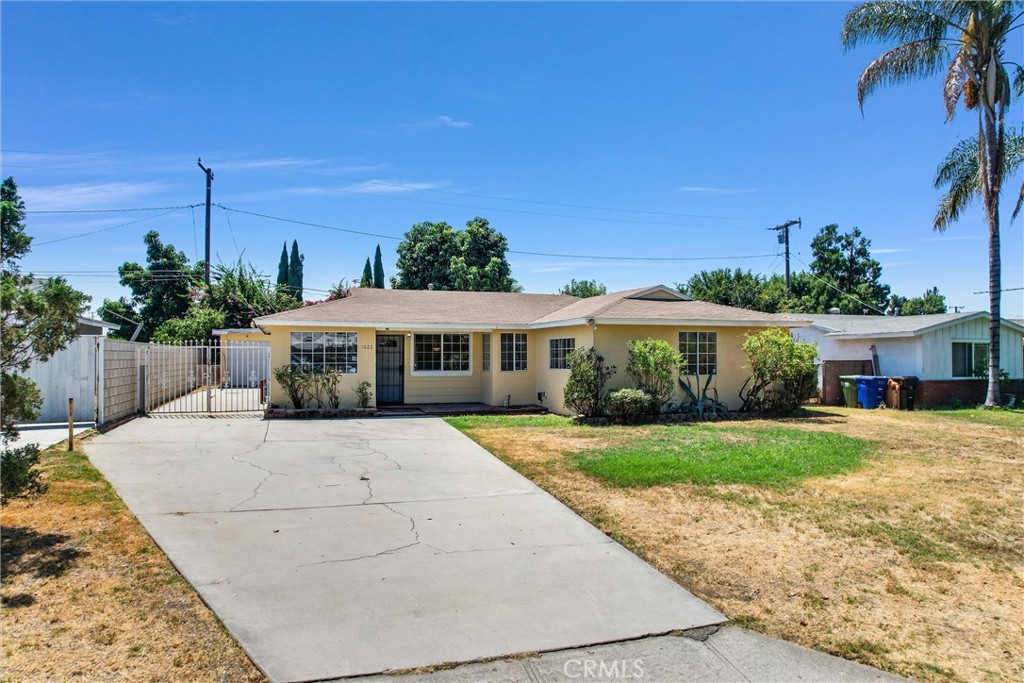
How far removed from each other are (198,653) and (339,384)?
12681 mm

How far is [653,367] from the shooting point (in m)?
14.6

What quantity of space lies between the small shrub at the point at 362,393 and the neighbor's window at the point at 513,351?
12.8 ft

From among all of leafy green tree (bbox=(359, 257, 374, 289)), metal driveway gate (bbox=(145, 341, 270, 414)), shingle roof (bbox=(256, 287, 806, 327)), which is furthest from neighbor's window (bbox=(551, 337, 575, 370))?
leafy green tree (bbox=(359, 257, 374, 289))

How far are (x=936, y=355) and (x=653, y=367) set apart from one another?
11.1 m

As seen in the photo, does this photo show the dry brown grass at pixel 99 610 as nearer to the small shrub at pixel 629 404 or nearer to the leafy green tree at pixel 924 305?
the small shrub at pixel 629 404

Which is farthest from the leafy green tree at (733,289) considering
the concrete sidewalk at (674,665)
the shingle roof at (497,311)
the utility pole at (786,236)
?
the concrete sidewalk at (674,665)

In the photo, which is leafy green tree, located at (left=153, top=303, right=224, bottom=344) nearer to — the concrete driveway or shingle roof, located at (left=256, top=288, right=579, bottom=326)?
shingle roof, located at (left=256, top=288, right=579, bottom=326)

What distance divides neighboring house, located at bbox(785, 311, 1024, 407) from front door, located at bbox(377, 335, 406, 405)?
1281cm

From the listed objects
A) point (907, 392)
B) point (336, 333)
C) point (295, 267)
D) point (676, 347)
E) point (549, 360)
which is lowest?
point (907, 392)

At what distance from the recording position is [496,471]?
910 centimetres

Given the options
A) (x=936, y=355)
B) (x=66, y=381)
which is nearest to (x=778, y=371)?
(x=936, y=355)

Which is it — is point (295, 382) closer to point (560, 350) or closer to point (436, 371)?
point (436, 371)

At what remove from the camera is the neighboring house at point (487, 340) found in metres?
15.5

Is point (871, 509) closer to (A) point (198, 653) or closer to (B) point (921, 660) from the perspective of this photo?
(B) point (921, 660)
